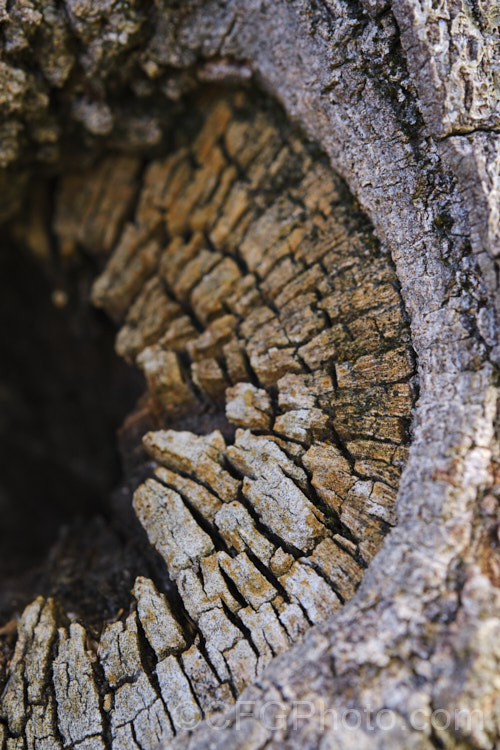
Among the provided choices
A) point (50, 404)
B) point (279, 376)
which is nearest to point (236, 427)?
point (279, 376)

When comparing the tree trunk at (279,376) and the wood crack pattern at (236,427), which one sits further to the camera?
the wood crack pattern at (236,427)

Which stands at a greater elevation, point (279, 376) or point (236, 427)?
point (279, 376)

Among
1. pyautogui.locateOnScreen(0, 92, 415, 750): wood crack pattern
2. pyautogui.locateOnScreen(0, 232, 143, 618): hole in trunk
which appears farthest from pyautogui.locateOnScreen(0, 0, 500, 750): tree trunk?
pyautogui.locateOnScreen(0, 232, 143, 618): hole in trunk

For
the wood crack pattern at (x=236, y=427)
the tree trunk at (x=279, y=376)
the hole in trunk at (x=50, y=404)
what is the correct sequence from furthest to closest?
the hole in trunk at (x=50, y=404)
the wood crack pattern at (x=236, y=427)
the tree trunk at (x=279, y=376)

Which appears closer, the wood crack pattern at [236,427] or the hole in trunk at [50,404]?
the wood crack pattern at [236,427]

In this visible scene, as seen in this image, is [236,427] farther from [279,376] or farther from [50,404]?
[50,404]

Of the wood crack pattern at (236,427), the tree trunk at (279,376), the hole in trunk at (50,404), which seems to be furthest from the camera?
the hole in trunk at (50,404)

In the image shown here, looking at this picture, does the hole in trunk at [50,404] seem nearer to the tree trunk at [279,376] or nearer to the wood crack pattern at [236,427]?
the tree trunk at [279,376]

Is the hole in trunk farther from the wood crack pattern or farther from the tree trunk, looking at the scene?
the wood crack pattern

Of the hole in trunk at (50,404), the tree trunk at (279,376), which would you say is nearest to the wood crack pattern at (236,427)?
the tree trunk at (279,376)
